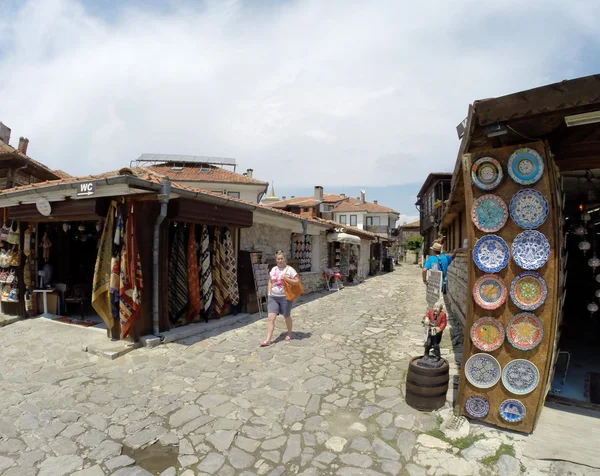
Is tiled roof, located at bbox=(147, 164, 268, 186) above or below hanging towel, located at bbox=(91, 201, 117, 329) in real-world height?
above

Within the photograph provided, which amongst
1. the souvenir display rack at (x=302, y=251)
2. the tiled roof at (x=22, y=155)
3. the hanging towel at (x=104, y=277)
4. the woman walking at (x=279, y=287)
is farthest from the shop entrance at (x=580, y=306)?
the tiled roof at (x=22, y=155)

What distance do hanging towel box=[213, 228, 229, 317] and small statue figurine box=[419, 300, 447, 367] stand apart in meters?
4.82

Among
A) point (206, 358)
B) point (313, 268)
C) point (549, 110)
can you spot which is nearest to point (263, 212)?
point (206, 358)

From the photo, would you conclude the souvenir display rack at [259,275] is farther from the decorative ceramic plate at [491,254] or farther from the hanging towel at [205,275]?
the decorative ceramic plate at [491,254]

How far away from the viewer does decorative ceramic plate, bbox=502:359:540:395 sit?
10.6 ft

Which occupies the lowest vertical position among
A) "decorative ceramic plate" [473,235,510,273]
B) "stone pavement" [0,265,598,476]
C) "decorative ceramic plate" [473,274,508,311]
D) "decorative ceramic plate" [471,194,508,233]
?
"stone pavement" [0,265,598,476]

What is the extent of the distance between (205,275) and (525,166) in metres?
5.94

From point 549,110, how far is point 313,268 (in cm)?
1130

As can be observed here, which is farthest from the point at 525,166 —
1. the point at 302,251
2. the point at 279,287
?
the point at 302,251

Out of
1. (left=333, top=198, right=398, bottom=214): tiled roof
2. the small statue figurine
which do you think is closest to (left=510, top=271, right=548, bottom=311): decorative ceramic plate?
the small statue figurine

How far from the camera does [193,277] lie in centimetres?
707

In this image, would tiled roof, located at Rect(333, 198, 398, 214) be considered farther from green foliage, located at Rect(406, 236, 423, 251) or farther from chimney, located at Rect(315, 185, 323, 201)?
chimney, located at Rect(315, 185, 323, 201)

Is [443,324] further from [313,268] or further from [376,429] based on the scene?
[313,268]

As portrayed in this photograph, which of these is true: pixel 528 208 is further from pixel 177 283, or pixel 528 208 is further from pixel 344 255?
pixel 344 255
